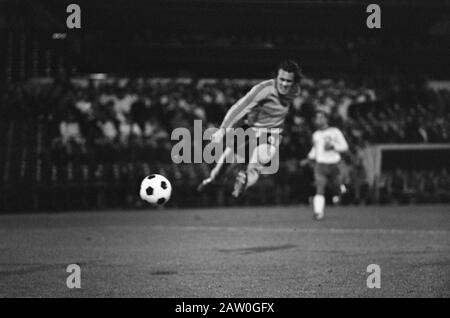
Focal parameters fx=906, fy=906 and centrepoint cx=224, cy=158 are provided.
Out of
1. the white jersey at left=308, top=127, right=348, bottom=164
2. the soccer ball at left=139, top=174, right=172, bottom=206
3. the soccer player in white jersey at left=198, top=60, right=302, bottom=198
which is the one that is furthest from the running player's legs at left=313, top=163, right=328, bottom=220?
the soccer ball at left=139, top=174, right=172, bottom=206

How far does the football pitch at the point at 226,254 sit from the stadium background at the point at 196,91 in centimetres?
184

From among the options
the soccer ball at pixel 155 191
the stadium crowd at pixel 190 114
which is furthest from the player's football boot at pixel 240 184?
the stadium crowd at pixel 190 114

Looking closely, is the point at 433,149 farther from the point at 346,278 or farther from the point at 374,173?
the point at 346,278

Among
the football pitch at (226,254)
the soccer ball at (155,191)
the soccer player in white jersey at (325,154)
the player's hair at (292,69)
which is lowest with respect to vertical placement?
the football pitch at (226,254)

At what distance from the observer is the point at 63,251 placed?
40.1 feet

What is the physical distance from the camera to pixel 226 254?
11898mm

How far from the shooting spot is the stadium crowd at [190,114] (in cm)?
2116

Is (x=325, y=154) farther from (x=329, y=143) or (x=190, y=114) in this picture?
(x=190, y=114)

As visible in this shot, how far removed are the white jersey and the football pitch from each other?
126 centimetres

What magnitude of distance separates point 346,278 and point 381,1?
16.3 meters

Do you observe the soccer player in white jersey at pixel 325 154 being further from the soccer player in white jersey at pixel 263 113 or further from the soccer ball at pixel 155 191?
the soccer ball at pixel 155 191

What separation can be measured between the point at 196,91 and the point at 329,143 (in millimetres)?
5740

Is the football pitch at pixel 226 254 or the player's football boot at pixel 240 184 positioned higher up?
the player's football boot at pixel 240 184

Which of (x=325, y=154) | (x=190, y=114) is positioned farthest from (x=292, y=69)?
(x=190, y=114)
